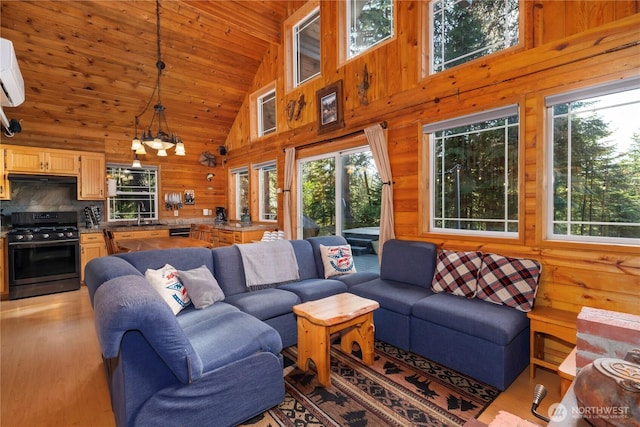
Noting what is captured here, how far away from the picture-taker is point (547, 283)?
256 centimetres

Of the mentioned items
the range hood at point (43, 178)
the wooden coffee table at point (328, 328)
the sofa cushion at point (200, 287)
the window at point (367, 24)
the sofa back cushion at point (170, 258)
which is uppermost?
the window at point (367, 24)

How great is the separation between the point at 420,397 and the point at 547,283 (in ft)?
4.80

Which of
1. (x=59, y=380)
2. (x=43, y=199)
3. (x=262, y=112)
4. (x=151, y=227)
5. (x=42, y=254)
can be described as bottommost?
(x=59, y=380)

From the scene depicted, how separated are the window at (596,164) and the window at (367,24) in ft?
7.19

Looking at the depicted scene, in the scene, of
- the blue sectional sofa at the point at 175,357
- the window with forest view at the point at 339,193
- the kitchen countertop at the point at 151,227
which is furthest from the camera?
the kitchen countertop at the point at 151,227

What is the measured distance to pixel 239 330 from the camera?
6.59ft

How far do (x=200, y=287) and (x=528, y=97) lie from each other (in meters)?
3.22

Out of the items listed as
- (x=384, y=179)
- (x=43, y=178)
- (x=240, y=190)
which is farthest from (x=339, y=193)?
(x=43, y=178)

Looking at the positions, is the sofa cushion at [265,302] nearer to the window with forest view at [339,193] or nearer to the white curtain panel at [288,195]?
the window with forest view at [339,193]

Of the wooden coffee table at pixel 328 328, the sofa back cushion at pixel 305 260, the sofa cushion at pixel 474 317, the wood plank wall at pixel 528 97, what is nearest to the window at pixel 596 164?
the wood plank wall at pixel 528 97

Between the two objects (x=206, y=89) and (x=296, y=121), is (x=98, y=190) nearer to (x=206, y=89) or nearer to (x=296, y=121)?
(x=206, y=89)

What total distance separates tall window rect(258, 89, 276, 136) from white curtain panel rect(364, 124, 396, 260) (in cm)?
270

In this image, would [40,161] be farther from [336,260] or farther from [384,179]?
[384,179]

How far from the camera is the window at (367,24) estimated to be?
3.80 meters
